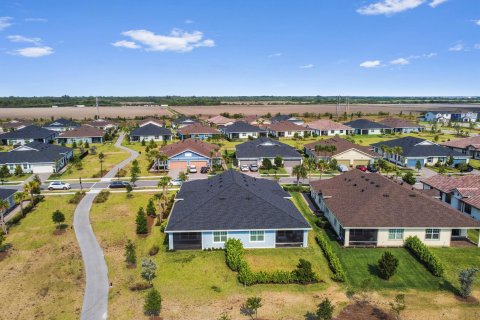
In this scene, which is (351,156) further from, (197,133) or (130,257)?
(130,257)

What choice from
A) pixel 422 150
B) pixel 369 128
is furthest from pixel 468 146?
pixel 369 128

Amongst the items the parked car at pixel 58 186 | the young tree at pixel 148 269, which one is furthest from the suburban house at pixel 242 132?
the young tree at pixel 148 269

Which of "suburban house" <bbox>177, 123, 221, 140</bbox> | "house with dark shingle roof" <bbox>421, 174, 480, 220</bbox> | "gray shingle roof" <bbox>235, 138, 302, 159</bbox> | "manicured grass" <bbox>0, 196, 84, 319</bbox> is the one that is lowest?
"manicured grass" <bbox>0, 196, 84, 319</bbox>

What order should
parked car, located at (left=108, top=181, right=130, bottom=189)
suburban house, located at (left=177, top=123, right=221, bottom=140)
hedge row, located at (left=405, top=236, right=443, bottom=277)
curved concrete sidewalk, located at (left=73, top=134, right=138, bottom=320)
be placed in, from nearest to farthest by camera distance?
curved concrete sidewalk, located at (left=73, top=134, right=138, bottom=320), hedge row, located at (left=405, top=236, right=443, bottom=277), parked car, located at (left=108, top=181, right=130, bottom=189), suburban house, located at (left=177, top=123, right=221, bottom=140)

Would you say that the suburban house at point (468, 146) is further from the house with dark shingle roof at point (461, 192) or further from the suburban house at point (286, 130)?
the suburban house at point (286, 130)

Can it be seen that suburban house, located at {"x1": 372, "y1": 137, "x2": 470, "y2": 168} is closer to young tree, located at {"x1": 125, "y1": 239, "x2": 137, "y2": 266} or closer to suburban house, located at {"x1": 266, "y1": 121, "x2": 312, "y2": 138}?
suburban house, located at {"x1": 266, "y1": 121, "x2": 312, "y2": 138}

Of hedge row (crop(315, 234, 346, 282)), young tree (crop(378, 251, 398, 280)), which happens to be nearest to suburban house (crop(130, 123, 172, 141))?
hedge row (crop(315, 234, 346, 282))
